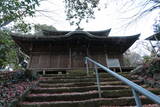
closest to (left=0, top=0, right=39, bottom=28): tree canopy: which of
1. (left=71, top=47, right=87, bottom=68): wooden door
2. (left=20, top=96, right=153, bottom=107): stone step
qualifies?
(left=20, top=96, right=153, bottom=107): stone step

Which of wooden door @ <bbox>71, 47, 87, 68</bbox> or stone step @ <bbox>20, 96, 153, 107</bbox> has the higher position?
wooden door @ <bbox>71, 47, 87, 68</bbox>

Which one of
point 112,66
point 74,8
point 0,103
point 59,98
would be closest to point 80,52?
point 112,66

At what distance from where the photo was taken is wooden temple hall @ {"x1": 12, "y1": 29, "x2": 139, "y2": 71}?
31.5 feet

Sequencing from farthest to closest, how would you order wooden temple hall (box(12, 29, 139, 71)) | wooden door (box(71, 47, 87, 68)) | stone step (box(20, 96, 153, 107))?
wooden door (box(71, 47, 87, 68)) → wooden temple hall (box(12, 29, 139, 71)) → stone step (box(20, 96, 153, 107))

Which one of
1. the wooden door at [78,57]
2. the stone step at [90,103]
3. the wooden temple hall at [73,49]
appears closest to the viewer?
the stone step at [90,103]

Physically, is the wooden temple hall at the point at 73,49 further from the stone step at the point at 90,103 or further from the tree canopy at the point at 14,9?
the stone step at the point at 90,103

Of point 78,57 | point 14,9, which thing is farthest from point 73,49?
point 14,9

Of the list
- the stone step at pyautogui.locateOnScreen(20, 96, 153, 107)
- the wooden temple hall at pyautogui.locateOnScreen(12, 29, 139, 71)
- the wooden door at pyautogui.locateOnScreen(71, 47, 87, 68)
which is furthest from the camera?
the wooden door at pyautogui.locateOnScreen(71, 47, 87, 68)

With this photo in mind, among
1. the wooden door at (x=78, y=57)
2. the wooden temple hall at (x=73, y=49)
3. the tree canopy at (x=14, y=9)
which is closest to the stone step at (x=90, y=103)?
the tree canopy at (x=14, y=9)

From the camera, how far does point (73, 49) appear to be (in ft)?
34.0

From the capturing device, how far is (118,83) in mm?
4594

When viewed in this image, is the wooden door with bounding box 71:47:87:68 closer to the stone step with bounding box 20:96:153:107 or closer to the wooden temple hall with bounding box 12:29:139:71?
the wooden temple hall with bounding box 12:29:139:71

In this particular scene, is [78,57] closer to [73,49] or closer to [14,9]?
[73,49]

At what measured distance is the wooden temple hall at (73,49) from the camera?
9594 millimetres
